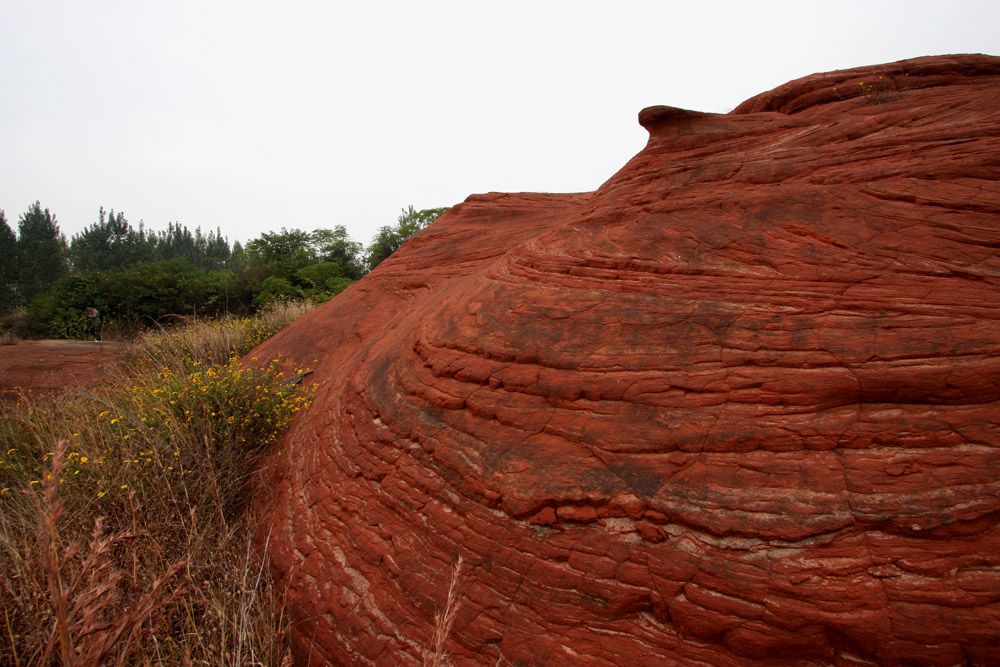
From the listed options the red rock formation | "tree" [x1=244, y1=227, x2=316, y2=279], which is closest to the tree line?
"tree" [x1=244, y1=227, x2=316, y2=279]

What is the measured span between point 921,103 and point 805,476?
348 centimetres

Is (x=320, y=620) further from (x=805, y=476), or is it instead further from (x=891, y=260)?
(x=891, y=260)

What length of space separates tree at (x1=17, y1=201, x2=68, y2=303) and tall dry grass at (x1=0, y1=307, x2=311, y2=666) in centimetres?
3597

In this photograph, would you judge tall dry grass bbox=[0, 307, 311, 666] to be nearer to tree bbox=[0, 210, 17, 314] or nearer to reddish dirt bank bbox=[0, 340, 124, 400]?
reddish dirt bank bbox=[0, 340, 124, 400]

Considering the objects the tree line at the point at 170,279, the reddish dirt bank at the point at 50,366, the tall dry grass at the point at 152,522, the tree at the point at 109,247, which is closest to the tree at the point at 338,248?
the tree line at the point at 170,279

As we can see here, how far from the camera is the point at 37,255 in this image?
34594 mm

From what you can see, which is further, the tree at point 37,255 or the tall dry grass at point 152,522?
the tree at point 37,255

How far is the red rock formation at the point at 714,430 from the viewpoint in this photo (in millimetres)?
2148

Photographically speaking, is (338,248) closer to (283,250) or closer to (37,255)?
(283,250)

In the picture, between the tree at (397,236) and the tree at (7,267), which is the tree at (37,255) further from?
the tree at (397,236)

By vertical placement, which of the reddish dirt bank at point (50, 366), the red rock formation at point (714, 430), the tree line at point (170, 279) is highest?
the tree line at point (170, 279)

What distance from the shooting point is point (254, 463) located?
180 inches

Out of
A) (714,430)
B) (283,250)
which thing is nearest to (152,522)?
(714,430)

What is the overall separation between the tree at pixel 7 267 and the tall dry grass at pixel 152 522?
112 feet
